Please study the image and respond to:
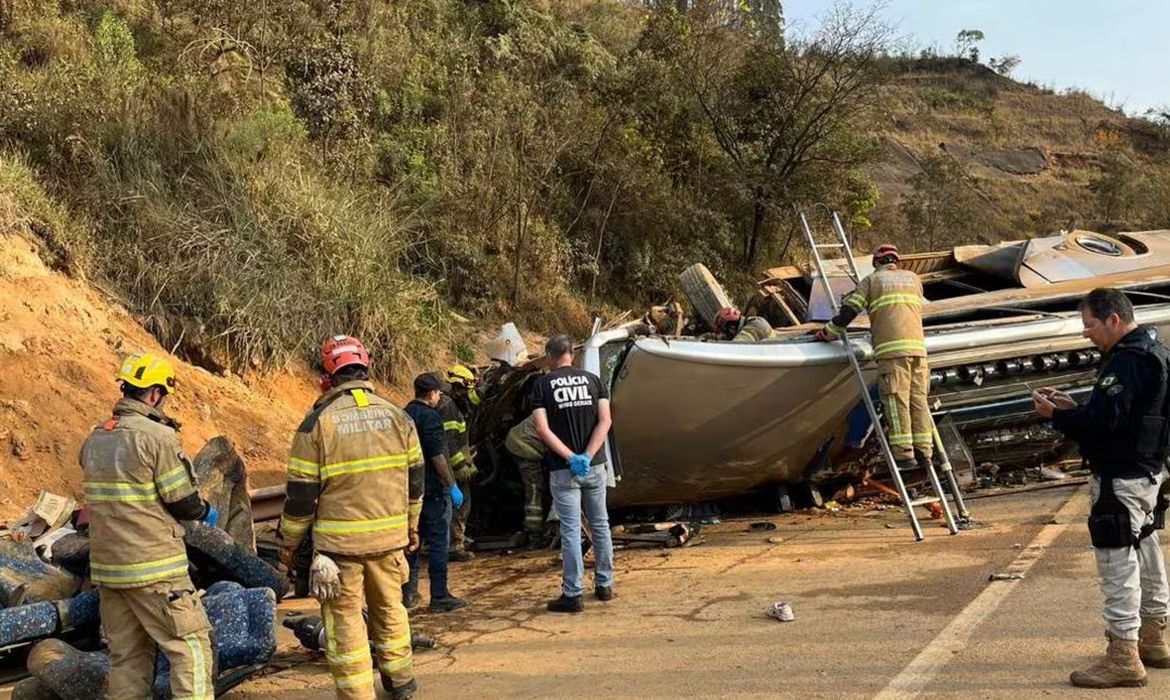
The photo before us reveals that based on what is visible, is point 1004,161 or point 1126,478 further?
point 1004,161

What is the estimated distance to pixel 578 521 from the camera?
5.38m

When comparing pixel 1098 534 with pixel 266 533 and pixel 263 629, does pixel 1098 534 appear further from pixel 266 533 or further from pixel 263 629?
pixel 266 533

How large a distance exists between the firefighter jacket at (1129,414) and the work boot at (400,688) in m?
2.89

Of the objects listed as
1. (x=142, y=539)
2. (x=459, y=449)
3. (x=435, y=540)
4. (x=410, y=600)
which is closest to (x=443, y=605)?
(x=410, y=600)

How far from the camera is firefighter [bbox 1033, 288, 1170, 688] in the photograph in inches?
137

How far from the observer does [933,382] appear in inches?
286

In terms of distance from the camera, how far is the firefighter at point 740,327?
749 cm

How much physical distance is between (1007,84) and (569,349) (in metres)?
48.6

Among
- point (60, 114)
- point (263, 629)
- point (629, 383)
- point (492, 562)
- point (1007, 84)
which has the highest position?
point (1007, 84)

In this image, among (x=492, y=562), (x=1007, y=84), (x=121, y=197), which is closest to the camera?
(x=492, y=562)

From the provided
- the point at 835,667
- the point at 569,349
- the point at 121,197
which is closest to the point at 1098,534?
the point at 835,667

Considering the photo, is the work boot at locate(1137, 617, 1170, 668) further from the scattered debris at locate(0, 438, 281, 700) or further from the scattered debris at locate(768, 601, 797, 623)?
the scattered debris at locate(0, 438, 281, 700)

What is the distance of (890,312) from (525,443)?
2.84 metres

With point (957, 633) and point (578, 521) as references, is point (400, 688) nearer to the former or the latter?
point (578, 521)
